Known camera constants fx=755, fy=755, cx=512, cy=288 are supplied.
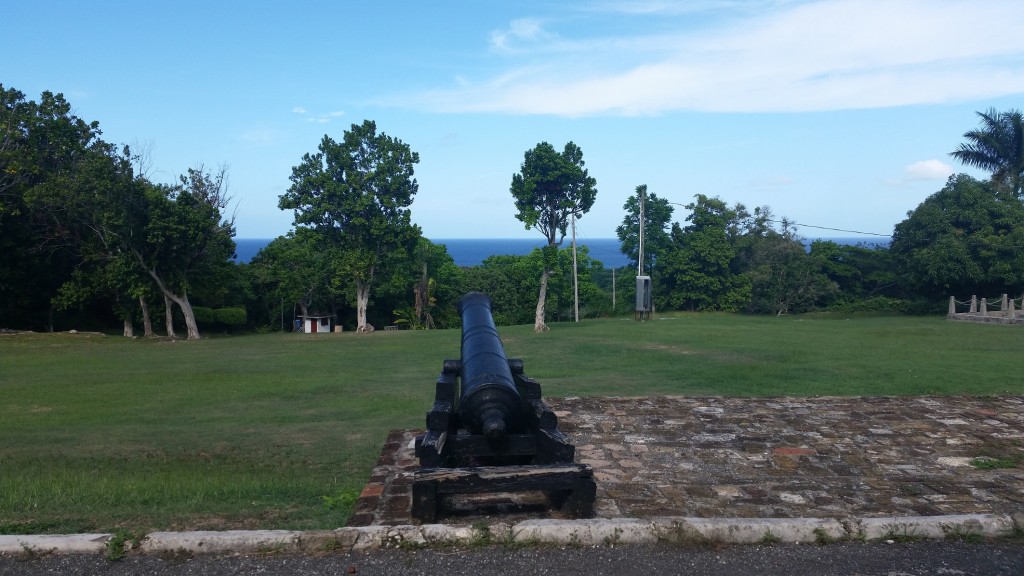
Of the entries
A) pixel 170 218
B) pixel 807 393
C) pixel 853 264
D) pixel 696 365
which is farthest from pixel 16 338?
pixel 853 264

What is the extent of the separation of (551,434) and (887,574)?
212cm

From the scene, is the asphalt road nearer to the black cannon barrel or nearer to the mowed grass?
the mowed grass

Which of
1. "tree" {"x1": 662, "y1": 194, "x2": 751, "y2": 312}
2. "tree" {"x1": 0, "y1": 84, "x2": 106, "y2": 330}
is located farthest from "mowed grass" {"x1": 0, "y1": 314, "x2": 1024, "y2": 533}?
"tree" {"x1": 662, "y1": 194, "x2": 751, "y2": 312}

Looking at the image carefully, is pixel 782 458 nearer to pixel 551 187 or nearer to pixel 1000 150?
pixel 551 187

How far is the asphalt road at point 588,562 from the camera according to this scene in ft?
12.7

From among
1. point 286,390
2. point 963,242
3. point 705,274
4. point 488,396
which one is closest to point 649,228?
point 705,274

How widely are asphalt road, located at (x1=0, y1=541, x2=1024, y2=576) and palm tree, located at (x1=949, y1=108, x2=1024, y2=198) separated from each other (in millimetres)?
34663

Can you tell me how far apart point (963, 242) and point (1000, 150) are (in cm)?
833

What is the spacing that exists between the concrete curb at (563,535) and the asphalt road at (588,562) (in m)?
0.07

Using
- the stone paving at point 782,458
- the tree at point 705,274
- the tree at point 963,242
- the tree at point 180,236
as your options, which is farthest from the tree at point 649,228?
the stone paving at point 782,458

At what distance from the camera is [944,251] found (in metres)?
28.3

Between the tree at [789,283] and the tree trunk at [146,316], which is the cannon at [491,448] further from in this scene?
the tree at [789,283]

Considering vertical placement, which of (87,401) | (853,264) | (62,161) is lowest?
(87,401)

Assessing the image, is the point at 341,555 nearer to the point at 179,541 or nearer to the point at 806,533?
the point at 179,541
